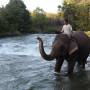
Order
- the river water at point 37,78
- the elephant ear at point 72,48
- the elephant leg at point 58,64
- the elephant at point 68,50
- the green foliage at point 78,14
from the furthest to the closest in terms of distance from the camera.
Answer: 1. the green foliage at point 78,14
2. the elephant leg at point 58,64
3. the elephant ear at point 72,48
4. the elephant at point 68,50
5. the river water at point 37,78

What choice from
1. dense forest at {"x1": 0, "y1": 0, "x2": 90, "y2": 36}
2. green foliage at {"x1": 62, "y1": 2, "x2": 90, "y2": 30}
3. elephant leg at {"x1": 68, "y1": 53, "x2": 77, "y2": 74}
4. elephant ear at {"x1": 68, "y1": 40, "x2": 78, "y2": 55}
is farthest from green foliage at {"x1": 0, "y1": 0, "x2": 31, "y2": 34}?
elephant ear at {"x1": 68, "y1": 40, "x2": 78, "y2": 55}

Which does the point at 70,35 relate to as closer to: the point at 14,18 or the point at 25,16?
the point at 14,18

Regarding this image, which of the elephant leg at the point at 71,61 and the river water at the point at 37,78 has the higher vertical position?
the elephant leg at the point at 71,61

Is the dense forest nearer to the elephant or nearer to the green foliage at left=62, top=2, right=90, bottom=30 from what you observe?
the green foliage at left=62, top=2, right=90, bottom=30

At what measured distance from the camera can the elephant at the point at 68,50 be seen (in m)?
14.2

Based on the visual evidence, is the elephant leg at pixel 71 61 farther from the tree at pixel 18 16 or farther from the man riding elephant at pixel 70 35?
the tree at pixel 18 16

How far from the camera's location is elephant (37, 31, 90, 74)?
1416 centimetres

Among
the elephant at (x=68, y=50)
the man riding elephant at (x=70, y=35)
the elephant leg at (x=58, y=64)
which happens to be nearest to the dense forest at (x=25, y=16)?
the elephant at (x=68, y=50)

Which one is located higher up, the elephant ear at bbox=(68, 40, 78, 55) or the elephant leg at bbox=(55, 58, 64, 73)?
the elephant ear at bbox=(68, 40, 78, 55)

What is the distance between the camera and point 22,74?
15.2 m

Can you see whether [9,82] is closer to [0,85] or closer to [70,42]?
[0,85]

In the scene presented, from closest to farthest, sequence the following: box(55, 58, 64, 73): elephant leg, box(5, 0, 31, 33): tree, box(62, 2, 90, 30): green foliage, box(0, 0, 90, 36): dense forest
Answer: box(55, 58, 64, 73): elephant leg, box(0, 0, 90, 36): dense forest, box(62, 2, 90, 30): green foliage, box(5, 0, 31, 33): tree

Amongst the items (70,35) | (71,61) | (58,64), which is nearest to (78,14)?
(58,64)

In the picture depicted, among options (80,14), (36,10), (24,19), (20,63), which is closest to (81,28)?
(80,14)
